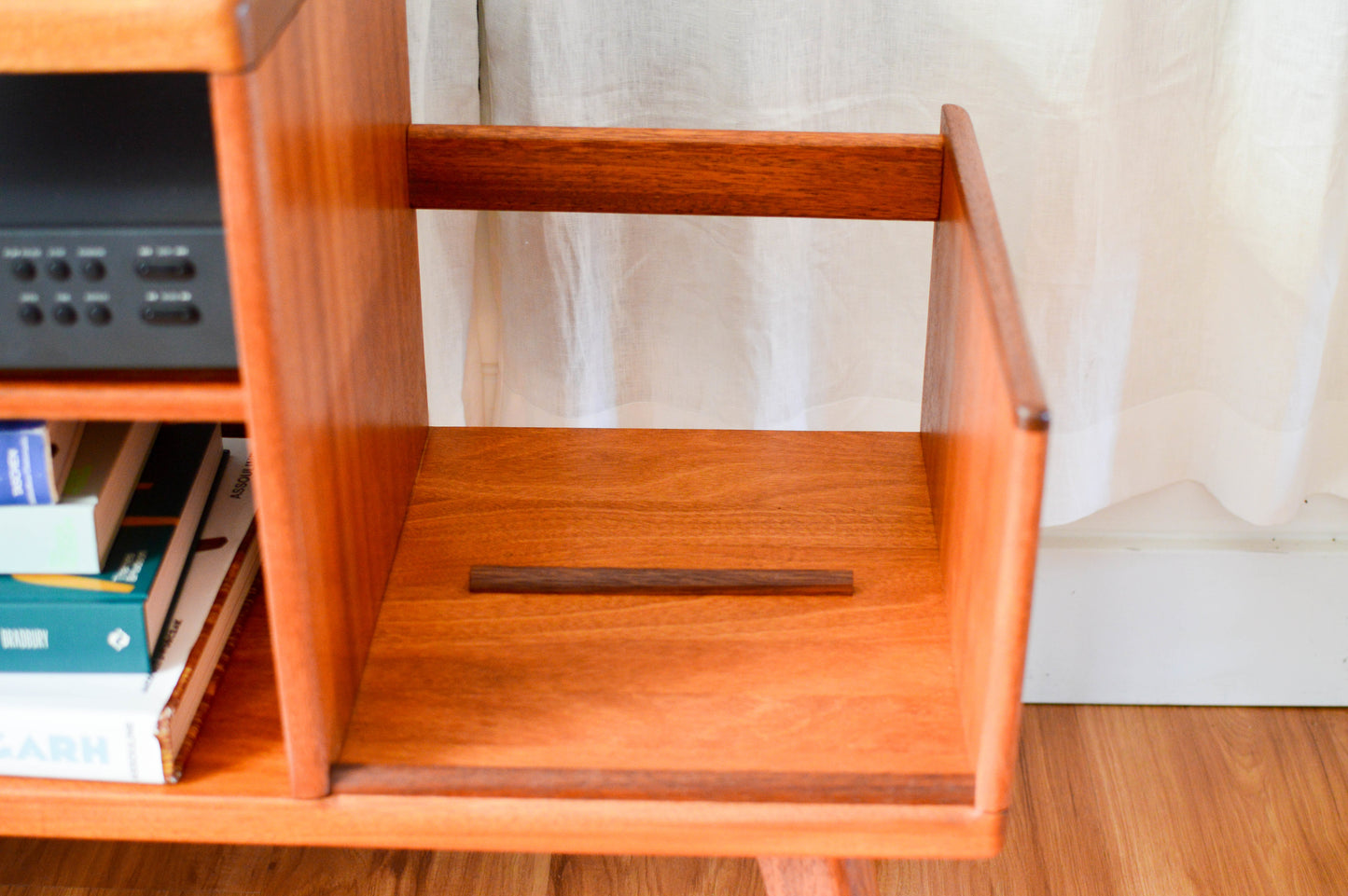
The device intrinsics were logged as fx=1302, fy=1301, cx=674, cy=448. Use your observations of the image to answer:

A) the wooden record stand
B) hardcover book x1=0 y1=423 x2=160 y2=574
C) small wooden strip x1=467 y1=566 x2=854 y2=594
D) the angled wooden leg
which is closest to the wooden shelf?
the wooden record stand

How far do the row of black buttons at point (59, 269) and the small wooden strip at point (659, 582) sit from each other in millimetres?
319

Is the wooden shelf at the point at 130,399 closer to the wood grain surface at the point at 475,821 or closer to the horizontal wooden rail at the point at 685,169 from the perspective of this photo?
the wood grain surface at the point at 475,821

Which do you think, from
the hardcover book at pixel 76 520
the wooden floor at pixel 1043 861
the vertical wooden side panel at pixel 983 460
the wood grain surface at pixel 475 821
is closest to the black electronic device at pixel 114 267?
the hardcover book at pixel 76 520

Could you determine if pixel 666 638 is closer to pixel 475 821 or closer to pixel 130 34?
pixel 475 821

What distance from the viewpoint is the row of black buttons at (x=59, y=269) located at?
0.55m

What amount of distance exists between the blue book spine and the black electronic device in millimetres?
79

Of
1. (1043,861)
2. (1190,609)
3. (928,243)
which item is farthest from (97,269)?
(1190,609)

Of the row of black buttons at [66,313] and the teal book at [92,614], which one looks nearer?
the row of black buttons at [66,313]

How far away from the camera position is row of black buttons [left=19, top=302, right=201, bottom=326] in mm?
556

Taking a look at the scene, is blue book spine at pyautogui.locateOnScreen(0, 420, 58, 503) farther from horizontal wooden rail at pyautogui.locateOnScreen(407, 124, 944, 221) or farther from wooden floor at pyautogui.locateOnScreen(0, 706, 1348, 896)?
wooden floor at pyautogui.locateOnScreen(0, 706, 1348, 896)

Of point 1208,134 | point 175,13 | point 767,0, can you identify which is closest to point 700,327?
point 767,0

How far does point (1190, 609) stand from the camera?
1.38 meters

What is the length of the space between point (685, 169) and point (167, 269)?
0.39 metres

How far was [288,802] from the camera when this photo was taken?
0.65 metres
